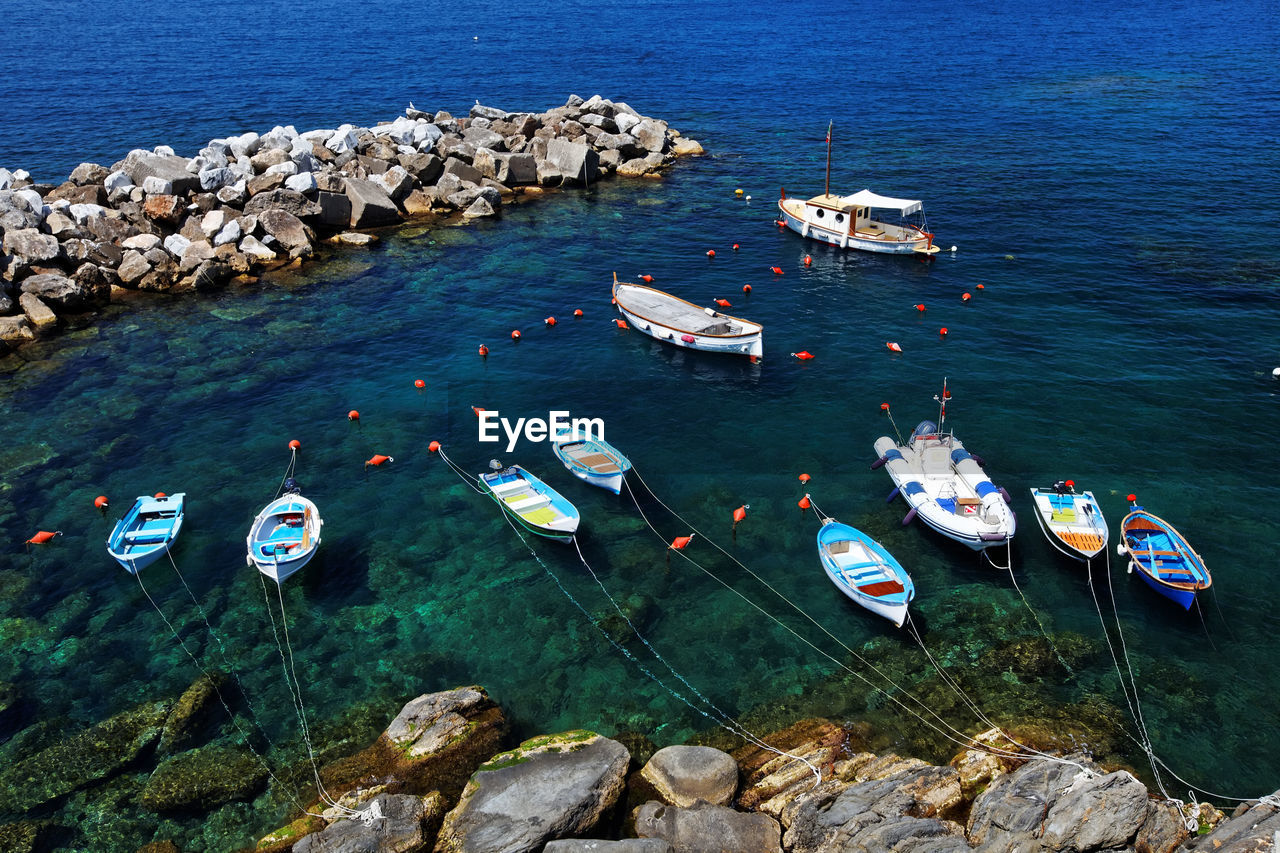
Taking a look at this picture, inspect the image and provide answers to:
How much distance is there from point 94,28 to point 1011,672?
175m

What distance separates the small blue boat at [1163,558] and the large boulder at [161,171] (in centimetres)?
5878

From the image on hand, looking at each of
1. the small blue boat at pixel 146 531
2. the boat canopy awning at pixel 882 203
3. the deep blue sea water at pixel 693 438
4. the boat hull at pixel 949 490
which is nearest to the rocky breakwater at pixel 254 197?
the deep blue sea water at pixel 693 438

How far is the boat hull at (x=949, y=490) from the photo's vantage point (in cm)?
2850

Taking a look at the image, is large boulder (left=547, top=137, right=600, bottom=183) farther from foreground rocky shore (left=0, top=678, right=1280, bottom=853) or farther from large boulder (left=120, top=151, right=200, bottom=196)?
foreground rocky shore (left=0, top=678, right=1280, bottom=853)

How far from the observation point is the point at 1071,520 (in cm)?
2919

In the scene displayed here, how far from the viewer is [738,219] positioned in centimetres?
6159

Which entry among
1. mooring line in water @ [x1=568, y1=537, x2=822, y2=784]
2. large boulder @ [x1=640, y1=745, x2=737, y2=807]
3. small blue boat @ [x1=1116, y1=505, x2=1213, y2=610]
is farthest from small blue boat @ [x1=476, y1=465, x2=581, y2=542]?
small blue boat @ [x1=1116, y1=505, x2=1213, y2=610]

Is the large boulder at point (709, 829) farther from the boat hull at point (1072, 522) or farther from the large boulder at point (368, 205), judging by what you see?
the large boulder at point (368, 205)

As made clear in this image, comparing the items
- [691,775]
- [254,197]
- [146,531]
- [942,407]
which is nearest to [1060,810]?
[691,775]

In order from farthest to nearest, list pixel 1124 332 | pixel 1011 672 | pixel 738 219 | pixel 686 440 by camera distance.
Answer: pixel 738 219 < pixel 1124 332 < pixel 686 440 < pixel 1011 672

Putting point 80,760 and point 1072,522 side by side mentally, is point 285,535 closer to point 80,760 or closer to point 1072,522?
point 80,760

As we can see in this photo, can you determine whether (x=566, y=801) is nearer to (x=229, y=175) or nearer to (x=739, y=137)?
(x=229, y=175)

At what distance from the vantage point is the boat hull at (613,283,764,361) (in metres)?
41.8

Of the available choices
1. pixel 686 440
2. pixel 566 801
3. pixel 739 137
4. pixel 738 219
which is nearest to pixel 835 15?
pixel 739 137
